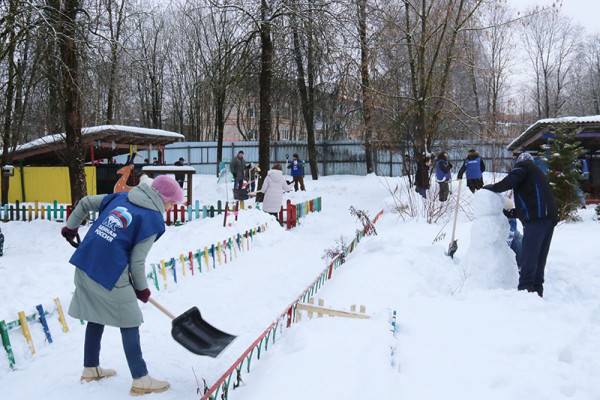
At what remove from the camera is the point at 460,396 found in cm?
299

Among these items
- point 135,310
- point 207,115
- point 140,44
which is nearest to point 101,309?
point 135,310

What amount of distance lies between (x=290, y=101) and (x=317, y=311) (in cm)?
2596

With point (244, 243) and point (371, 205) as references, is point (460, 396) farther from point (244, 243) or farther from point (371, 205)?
point (371, 205)

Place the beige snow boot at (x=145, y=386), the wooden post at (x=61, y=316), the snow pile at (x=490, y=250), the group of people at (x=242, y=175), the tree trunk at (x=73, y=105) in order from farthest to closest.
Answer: the group of people at (x=242, y=175) → the tree trunk at (x=73, y=105) → the snow pile at (x=490, y=250) → the wooden post at (x=61, y=316) → the beige snow boot at (x=145, y=386)

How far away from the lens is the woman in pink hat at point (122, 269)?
11.6 ft

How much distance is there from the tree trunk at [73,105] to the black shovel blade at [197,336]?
9.31 metres

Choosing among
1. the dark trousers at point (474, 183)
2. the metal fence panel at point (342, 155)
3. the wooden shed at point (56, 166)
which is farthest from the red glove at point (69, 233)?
the metal fence panel at point (342, 155)

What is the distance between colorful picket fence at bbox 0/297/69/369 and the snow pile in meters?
4.05

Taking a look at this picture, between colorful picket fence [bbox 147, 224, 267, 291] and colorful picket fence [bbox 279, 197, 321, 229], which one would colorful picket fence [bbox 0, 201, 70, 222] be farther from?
colorful picket fence [bbox 147, 224, 267, 291]

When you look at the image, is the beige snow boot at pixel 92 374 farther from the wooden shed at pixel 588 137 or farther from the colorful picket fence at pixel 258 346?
the wooden shed at pixel 588 137

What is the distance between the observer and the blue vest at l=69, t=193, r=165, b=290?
11.5ft

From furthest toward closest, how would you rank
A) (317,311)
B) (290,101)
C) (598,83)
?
(598,83), (290,101), (317,311)

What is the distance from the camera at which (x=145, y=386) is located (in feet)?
11.9

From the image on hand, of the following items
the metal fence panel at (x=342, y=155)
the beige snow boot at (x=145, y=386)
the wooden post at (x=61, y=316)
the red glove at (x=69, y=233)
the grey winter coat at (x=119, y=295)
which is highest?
the metal fence panel at (x=342, y=155)
